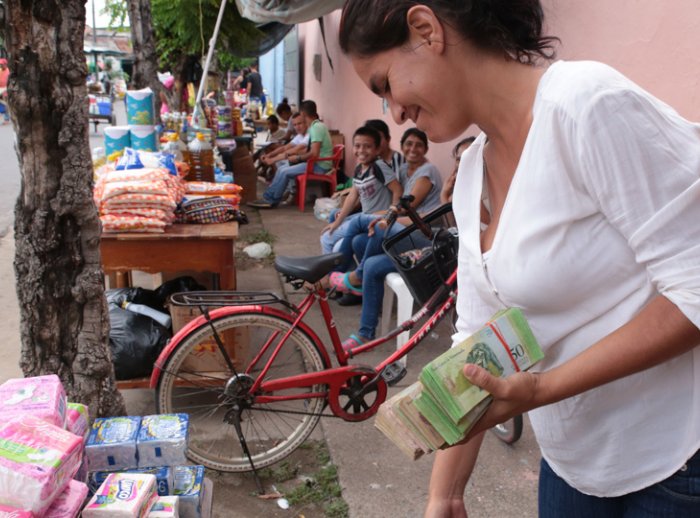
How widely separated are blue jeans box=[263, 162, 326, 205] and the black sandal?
19.1 ft

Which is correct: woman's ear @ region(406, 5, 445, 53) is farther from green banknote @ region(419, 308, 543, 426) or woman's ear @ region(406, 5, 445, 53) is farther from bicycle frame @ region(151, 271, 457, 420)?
bicycle frame @ region(151, 271, 457, 420)

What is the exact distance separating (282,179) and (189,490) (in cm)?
761

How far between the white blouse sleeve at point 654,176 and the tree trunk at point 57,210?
4.87 feet

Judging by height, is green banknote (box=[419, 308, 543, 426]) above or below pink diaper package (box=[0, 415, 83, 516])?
above

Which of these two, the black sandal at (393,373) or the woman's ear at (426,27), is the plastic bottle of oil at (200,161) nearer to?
the black sandal at (393,373)

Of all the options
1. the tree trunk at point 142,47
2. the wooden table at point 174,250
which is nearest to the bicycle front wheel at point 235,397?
the wooden table at point 174,250

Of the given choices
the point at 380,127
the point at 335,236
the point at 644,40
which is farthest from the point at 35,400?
the point at 380,127

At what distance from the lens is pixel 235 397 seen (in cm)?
295

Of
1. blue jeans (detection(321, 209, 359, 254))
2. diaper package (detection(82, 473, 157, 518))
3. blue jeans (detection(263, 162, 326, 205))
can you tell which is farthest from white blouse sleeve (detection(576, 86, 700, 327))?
blue jeans (detection(263, 162, 326, 205))

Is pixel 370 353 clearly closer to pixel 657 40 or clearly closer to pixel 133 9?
pixel 657 40

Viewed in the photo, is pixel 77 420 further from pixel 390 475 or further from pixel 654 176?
pixel 390 475

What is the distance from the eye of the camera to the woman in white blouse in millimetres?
877

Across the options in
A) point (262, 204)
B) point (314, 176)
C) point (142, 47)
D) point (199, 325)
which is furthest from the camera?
point (262, 204)

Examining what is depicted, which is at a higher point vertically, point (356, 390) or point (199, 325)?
point (199, 325)
